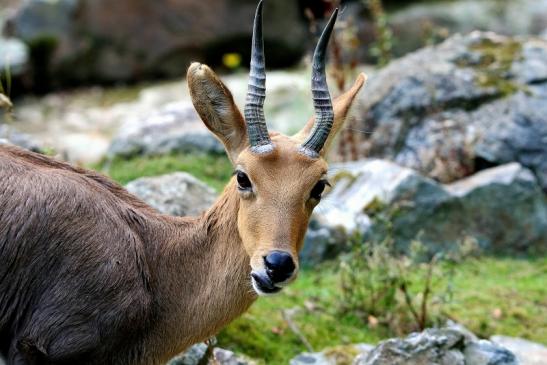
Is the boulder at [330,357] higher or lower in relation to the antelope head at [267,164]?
lower

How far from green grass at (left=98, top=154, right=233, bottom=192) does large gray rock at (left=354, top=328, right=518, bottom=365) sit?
4.85 metres

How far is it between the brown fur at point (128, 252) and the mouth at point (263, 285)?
0.14 meters

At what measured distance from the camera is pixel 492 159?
40.9 ft

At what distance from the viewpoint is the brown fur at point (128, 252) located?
611 centimetres

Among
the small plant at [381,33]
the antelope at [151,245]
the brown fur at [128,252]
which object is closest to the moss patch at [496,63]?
the small plant at [381,33]

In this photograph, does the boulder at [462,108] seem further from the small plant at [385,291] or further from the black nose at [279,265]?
the black nose at [279,265]

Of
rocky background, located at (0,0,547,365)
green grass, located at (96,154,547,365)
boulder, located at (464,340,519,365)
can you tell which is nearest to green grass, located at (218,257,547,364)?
green grass, located at (96,154,547,365)

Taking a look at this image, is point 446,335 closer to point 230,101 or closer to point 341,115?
point 341,115

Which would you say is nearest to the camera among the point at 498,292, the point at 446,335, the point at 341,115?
the point at 341,115

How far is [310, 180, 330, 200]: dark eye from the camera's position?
6.49m

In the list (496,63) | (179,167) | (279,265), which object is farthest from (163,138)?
(279,265)

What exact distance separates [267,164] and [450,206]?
18.3ft

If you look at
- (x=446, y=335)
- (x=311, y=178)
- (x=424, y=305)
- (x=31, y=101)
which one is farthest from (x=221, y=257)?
(x=31, y=101)

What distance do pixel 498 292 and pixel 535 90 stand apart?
12.7 feet
